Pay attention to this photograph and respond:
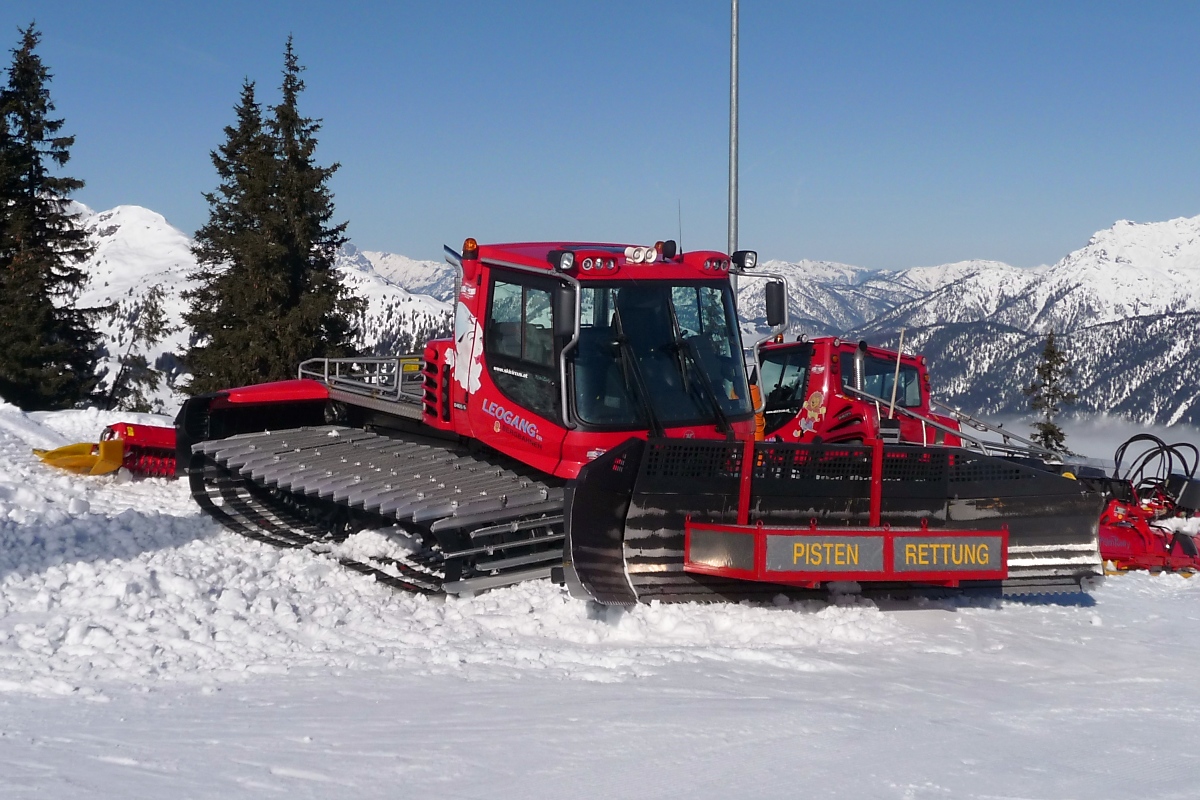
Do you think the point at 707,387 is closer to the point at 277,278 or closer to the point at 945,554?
the point at 945,554

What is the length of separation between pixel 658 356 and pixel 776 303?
1249mm

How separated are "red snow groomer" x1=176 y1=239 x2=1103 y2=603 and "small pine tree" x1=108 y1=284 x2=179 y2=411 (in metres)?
29.5

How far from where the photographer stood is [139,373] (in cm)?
3997

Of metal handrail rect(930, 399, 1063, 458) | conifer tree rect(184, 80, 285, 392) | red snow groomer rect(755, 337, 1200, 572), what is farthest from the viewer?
conifer tree rect(184, 80, 285, 392)

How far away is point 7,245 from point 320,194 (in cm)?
960

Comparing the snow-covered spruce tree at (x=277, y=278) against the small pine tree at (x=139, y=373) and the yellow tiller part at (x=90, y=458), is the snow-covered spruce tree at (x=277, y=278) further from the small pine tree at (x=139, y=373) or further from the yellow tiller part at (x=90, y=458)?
the yellow tiller part at (x=90, y=458)

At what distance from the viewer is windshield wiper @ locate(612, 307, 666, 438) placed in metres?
7.63

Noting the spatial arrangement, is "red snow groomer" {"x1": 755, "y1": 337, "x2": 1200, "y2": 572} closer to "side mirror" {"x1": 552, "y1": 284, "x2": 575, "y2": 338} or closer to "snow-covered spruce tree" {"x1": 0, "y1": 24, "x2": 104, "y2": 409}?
"side mirror" {"x1": 552, "y1": 284, "x2": 575, "y2": 338}

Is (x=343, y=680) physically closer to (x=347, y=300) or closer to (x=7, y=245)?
(x=347, y=300)

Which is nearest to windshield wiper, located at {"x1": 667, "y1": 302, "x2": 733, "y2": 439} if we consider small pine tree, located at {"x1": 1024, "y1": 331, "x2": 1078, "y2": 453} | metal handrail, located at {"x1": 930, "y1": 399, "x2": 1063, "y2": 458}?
metal handrail, located at {"x1": 930, "y1": 399, "x2": 1063, "y2": 458}

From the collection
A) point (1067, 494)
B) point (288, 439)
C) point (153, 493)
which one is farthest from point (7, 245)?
point (1067, 494)

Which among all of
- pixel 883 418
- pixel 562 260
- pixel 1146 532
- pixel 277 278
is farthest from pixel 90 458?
pixel 277 278

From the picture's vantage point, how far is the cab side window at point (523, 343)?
7805 mm

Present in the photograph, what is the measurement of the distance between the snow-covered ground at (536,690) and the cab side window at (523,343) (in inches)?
56.7
